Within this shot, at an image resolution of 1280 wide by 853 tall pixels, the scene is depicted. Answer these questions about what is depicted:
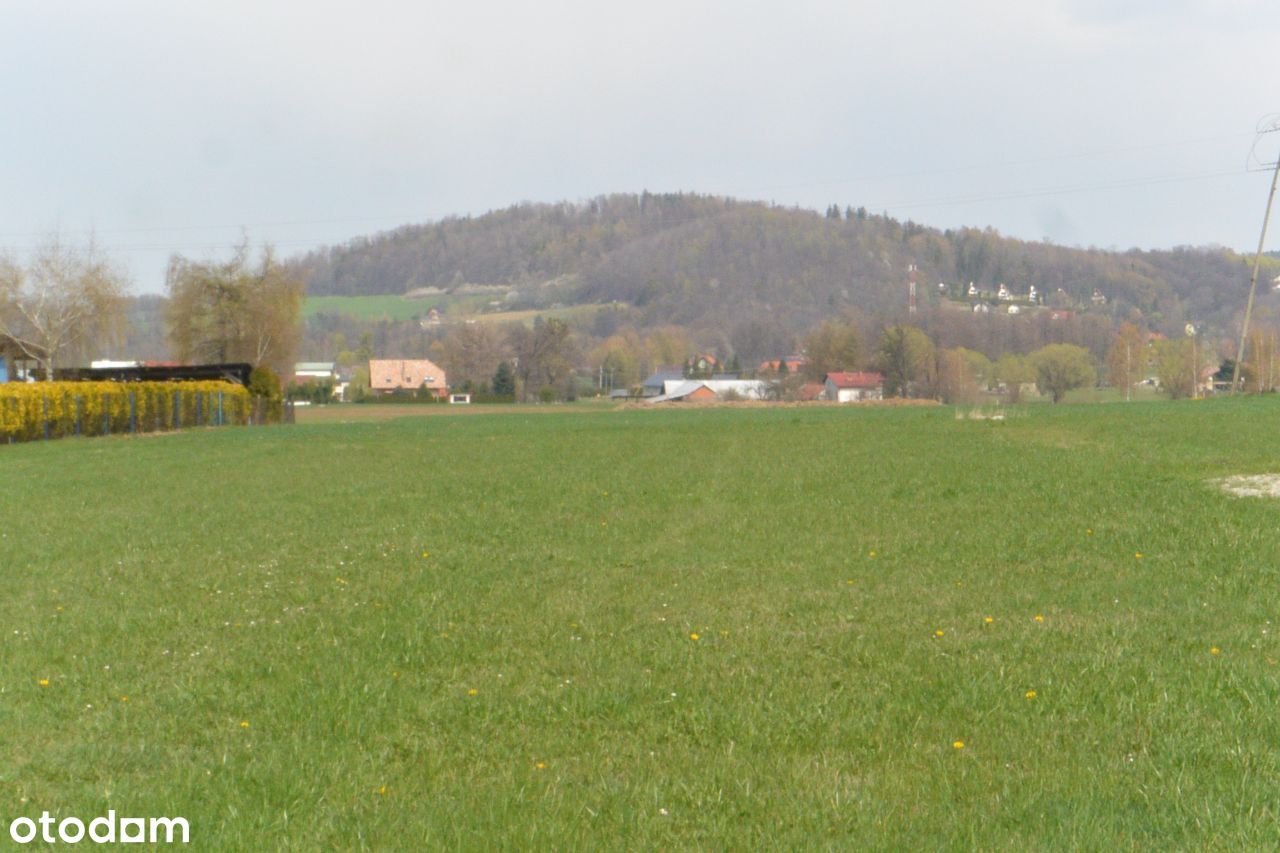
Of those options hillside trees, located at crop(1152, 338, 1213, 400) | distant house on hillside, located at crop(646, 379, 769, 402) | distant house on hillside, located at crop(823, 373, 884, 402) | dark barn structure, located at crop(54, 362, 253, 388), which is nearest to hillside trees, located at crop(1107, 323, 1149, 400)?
hillside trees, located at crop(1152, 338, 1213, 400)

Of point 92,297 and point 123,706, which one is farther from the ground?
point 92,297

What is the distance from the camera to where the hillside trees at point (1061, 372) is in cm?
10306

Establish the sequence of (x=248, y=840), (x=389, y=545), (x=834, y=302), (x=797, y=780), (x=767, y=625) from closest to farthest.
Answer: (x=248, y=840) < (x=797, y=780) < (x=767, y=625) < (x=389, y=545) < (x=834, y=302)

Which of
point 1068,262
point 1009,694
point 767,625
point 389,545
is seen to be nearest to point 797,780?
point 1009,694

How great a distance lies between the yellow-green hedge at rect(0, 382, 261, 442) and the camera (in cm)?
4241

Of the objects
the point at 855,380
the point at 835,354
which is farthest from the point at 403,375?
the point at 855,380

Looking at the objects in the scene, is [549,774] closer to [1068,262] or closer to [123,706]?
[123,706]

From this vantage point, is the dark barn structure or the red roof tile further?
the red roof tile

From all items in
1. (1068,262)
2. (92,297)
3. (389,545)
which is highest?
(1068,262)

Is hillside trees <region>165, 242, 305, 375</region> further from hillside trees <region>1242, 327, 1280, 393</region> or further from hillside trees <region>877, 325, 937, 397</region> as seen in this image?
hillside trees <region>1242, 327, 1280, 393</region>

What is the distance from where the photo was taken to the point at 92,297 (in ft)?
241

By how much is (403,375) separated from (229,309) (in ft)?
271

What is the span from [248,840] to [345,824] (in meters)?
0.47

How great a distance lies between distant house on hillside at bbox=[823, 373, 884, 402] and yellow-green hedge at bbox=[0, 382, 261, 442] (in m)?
63.9
